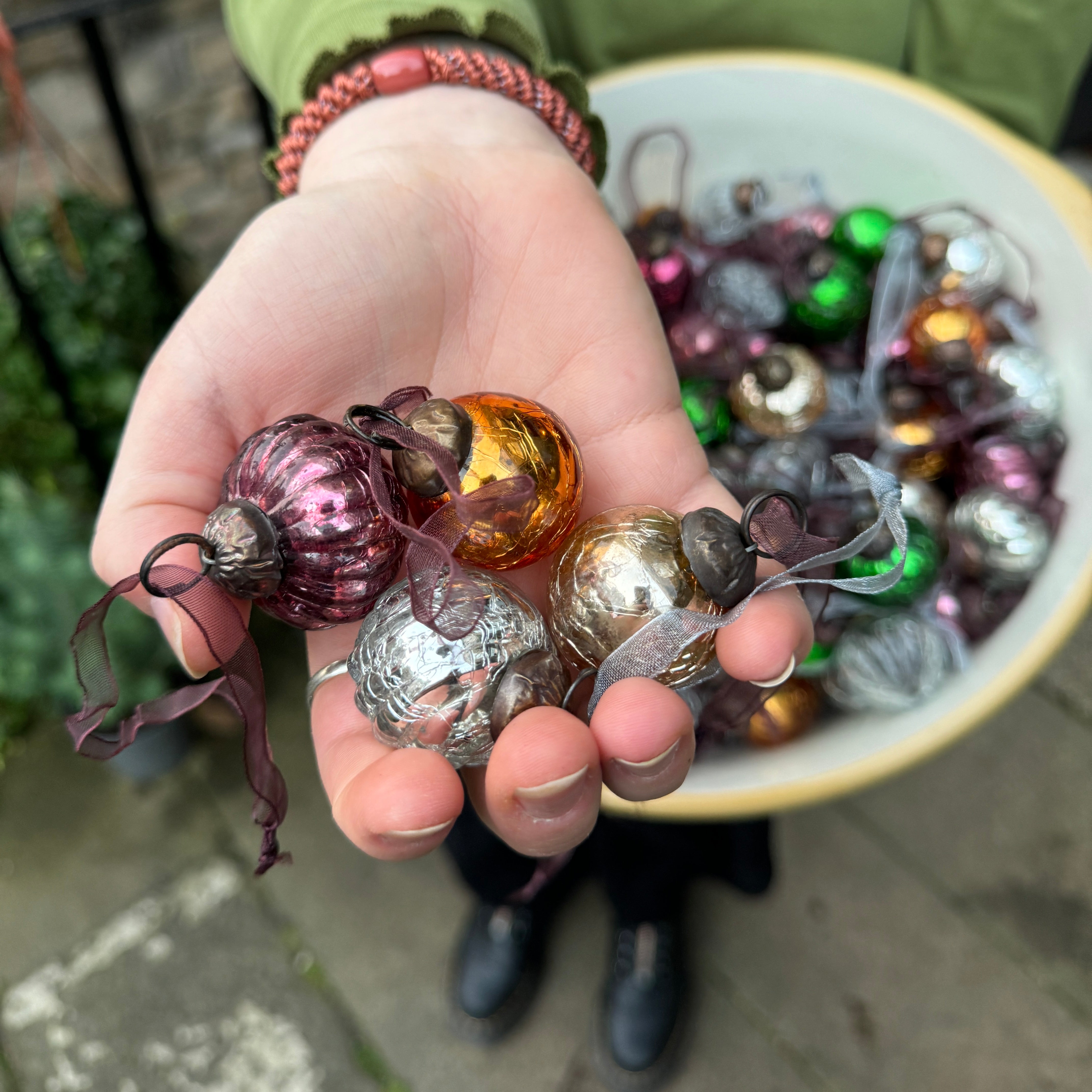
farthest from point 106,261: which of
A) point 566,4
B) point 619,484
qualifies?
point 619,484

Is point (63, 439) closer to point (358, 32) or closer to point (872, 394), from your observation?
point (358, 32)

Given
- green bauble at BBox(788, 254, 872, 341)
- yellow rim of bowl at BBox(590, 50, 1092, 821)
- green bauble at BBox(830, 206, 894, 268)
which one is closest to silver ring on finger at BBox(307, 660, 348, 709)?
yellow rim of bowl at BBox(590, 50, 1092, 821)

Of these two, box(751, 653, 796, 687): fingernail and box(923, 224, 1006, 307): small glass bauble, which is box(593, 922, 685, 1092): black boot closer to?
box(751, 653, 796, 687): fingernail

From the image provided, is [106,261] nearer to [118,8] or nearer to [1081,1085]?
[118,8]

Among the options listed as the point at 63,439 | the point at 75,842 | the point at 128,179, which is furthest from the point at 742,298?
the point at 75,842

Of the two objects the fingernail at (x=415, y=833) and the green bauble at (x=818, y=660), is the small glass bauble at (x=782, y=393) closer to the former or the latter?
the green bauble at (x=818, y=660)

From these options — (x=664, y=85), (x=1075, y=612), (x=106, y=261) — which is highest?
(x=664, y=85)
